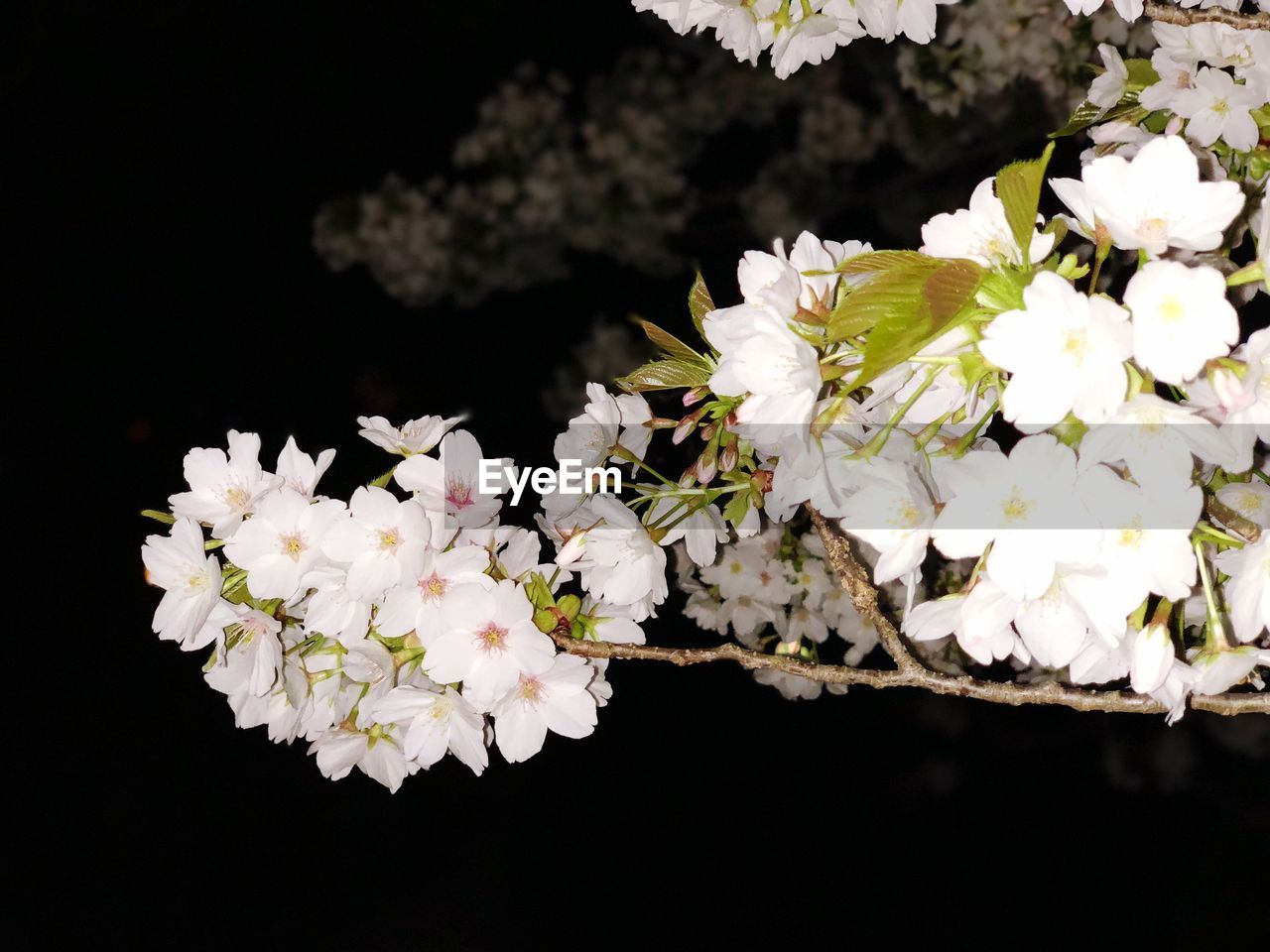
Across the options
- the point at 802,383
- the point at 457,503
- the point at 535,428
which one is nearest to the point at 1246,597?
the point at 802,383

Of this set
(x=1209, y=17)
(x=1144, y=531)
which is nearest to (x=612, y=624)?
(x=1144, y=531)

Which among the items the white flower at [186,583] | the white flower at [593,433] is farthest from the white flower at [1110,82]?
the white flower at [186,583]

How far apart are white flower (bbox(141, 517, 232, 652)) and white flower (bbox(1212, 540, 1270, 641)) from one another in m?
0.64

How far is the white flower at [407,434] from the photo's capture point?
78 cm

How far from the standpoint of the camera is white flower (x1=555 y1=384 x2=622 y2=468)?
0.81 m

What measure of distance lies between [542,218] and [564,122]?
0.34 metres

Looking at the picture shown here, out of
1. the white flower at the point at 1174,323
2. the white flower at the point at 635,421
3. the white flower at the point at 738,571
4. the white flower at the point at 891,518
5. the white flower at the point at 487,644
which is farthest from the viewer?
the white flower at the point at 738,571

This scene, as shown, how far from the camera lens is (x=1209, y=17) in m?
0.76

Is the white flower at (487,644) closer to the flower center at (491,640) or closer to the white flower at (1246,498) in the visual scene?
the flower center at (491,640)

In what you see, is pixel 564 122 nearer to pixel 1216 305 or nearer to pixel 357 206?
pixel 357 206

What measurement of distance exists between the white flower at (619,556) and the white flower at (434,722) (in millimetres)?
136

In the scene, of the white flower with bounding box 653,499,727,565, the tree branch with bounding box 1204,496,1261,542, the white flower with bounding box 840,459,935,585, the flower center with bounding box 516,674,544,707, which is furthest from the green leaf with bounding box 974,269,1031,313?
the flower center with bounding box 516,674,544,707

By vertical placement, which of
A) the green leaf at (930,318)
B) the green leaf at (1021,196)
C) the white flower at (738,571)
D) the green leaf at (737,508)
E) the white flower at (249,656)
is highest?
the green leaf at (1021,196)

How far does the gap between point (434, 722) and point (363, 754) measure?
0.28 ft
